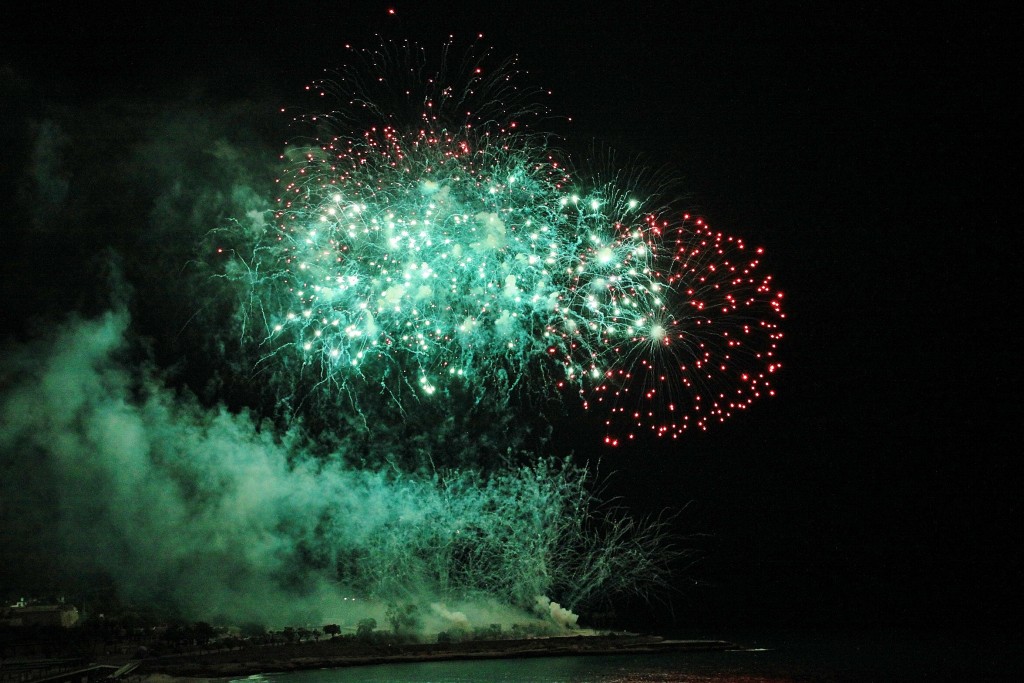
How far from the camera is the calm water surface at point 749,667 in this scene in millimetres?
22469

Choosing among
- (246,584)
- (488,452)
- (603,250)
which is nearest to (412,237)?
(603,250)

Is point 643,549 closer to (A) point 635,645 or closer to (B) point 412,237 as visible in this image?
(A) point 635,645

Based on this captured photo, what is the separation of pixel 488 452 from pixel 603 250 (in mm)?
10553

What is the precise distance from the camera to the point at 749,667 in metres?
25.3

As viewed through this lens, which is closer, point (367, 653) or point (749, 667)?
point (749, 667)

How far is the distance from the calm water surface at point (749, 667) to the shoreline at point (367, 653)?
564 millimetres

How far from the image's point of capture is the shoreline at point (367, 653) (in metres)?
22.5

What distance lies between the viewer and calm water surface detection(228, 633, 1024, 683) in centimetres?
2247

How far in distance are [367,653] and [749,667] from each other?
11531 mm

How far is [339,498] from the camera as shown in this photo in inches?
1085

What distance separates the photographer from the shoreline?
22.5 m

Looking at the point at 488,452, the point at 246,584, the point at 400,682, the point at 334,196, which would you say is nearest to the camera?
the point at 334,196

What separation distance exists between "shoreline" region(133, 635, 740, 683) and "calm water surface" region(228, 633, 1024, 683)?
564 millimetres

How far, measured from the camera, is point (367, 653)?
26781mm
